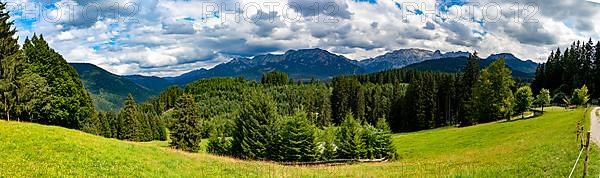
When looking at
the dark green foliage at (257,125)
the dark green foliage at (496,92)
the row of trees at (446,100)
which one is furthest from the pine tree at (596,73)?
the dark green foliage at (257,125)

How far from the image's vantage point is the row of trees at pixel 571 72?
5085 inches

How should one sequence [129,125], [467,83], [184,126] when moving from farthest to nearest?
[129,125], [467,83], [184,126]

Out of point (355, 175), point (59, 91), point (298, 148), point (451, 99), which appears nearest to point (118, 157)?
point (355, 175)

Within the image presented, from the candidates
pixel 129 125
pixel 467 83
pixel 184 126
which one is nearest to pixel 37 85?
pixel 184 126

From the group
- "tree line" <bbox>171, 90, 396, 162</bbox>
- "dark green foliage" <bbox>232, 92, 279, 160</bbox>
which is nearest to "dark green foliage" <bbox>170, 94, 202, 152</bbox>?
"tree line" <bbox>171, 90, 396, 162</bbox>

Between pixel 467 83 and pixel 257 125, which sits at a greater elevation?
pixel 467 83

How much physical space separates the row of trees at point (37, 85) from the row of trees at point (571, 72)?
414 ft

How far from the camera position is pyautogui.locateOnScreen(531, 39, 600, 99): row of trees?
12915 centimetres

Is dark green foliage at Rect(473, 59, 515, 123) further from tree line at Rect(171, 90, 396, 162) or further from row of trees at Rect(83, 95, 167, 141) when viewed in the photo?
row of trees at Rect(83, 95, 167, 141)

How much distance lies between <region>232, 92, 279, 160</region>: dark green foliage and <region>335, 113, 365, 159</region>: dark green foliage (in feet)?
28.6

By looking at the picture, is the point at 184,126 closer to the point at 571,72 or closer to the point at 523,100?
the point at 523,100

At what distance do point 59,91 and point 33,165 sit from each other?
47197 mm

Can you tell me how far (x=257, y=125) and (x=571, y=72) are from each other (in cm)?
12705

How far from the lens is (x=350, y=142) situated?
5322 centimetres
